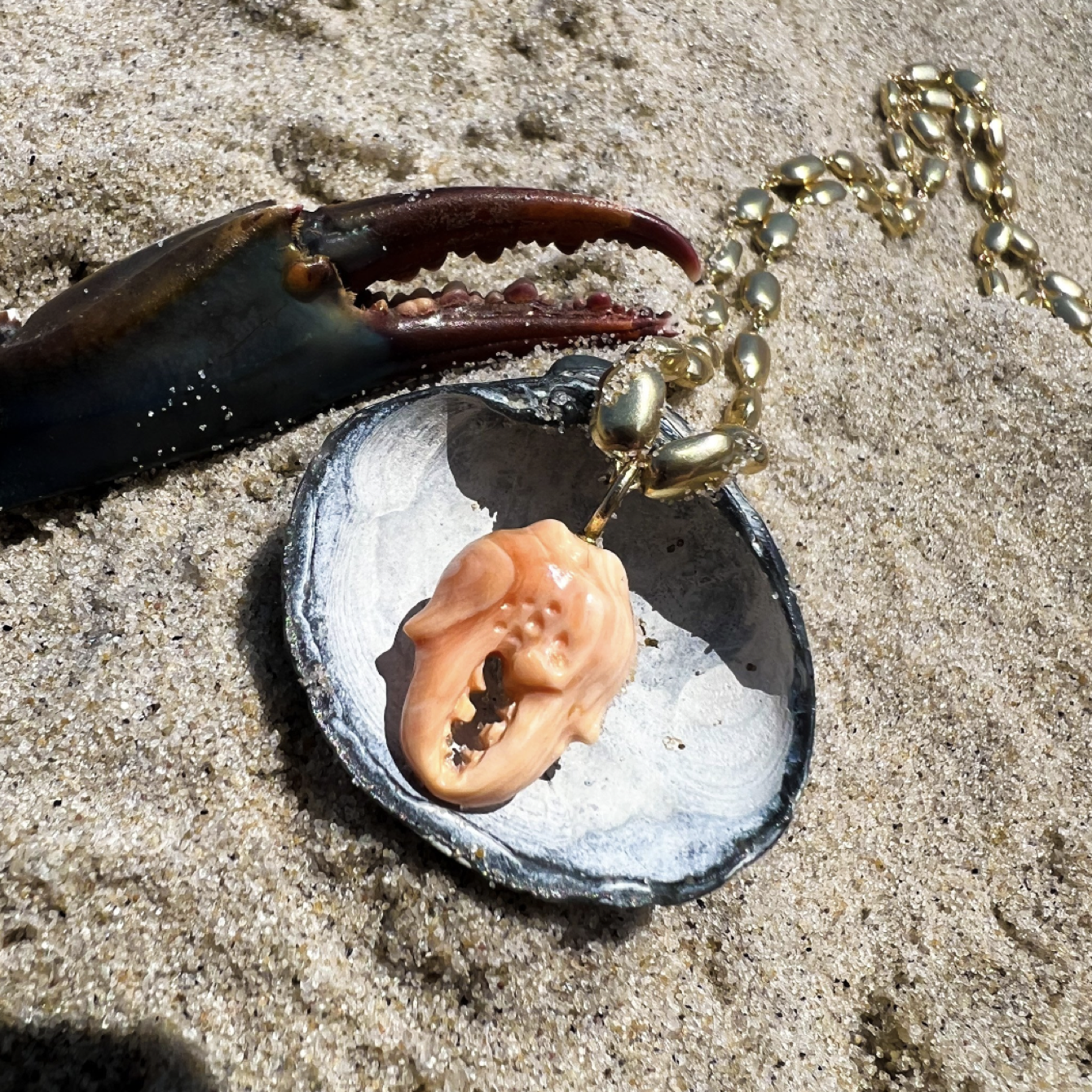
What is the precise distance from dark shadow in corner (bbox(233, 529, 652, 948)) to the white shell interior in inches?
2.6

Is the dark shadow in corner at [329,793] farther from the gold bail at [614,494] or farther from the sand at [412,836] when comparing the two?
the gold bail at [614,494]

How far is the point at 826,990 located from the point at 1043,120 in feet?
6.18

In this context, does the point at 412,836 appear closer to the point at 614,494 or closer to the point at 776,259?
the point at 614,494

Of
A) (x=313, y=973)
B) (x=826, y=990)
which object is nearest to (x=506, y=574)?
(x=313, y=973)

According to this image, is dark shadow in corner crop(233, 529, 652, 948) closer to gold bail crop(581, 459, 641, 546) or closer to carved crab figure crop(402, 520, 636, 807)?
carved crab figure crop(402, 520, 636, 807)

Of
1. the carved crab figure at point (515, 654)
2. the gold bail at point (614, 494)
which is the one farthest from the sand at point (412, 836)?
the gold bail at point (614, 494)

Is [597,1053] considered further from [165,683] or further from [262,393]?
[262,393]

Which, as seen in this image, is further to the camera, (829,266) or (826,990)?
(829,266)

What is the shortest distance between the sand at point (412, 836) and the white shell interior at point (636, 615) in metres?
0.10

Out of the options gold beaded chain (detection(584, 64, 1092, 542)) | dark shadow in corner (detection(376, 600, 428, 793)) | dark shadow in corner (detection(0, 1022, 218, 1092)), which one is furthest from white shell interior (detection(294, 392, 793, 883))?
dark shadow in corner (detection(0, 1022, 218, 1092))

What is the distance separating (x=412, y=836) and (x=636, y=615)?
1.34ft

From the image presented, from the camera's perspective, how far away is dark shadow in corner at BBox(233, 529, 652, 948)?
3.34 feet

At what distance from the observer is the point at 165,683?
3.41 ft

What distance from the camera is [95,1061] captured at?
0.87 metres
